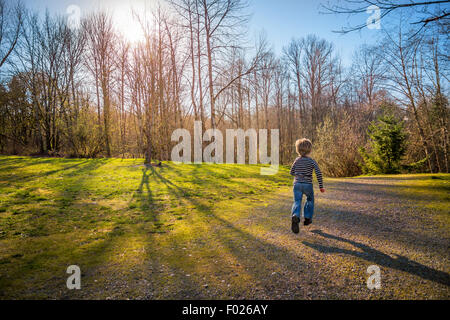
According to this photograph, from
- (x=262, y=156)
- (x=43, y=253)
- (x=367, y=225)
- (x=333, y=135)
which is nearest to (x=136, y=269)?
(x=43, y=253)

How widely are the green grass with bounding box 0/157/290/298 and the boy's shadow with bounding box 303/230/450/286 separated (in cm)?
191

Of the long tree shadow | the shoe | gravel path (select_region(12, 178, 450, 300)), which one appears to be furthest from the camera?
the shoe

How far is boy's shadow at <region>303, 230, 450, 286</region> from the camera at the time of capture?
2578 millimetres

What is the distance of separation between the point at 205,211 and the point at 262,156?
19.8 meters

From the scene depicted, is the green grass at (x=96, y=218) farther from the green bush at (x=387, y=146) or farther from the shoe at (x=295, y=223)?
the green bush at (x=387, y=146)

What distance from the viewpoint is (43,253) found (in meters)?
3.26

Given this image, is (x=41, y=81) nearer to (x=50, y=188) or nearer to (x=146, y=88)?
(x=146, y=88)

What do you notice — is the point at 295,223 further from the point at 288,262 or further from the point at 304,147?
the point at 304,147

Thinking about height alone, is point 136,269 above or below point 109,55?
below

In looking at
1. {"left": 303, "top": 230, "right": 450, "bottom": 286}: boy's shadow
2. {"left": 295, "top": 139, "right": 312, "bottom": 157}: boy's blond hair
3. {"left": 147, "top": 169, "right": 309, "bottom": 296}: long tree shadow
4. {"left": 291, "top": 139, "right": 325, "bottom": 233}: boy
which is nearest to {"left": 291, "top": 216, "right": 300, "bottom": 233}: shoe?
{"left": 291, "top": 139, "right": 325, "bottom": 233}: boy

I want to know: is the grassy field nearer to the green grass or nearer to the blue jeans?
the green grass

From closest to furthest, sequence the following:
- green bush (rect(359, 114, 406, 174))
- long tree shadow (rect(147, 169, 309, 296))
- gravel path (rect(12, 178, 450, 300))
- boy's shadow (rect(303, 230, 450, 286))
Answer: gravel path (rect(12, 178, 450, 300)) < boy's shadow (rect(303, 230, 450, 286)) < long tree shadow (rect(147, 169, 309, 296)) < green bush (rect(359, 114, 406, 174))

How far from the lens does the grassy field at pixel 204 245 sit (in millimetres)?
2473

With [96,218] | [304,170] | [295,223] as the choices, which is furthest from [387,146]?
[96,218]
